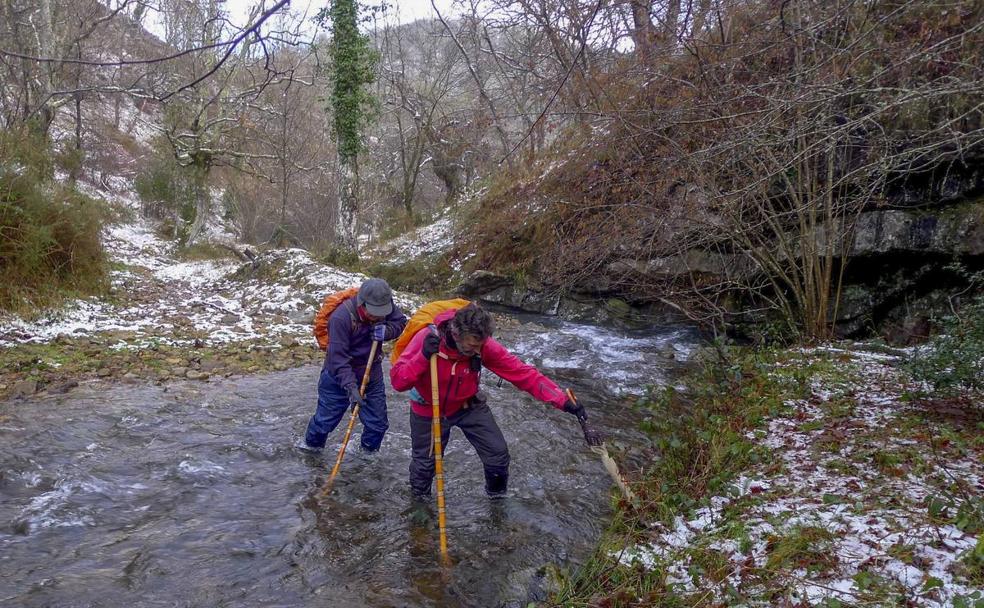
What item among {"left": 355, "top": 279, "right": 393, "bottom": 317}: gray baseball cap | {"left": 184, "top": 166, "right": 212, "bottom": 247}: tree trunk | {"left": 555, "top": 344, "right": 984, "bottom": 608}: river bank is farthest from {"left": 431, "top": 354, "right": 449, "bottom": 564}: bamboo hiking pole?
{"left": 184, "top": 166, "right": 212, "bottom": 247}: tree trunk

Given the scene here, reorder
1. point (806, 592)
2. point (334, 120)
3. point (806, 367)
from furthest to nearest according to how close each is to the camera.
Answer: point (334, 120)
point (806, 367)
point (806, 592)

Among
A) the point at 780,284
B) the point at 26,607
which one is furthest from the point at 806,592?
the point at 780,284

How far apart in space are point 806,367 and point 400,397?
5.53m

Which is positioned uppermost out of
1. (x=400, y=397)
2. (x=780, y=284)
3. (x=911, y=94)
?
(x=911, y=94)

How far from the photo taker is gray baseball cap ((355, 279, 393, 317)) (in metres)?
5.21

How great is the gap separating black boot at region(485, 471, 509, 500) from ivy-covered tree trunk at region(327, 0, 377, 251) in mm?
13742

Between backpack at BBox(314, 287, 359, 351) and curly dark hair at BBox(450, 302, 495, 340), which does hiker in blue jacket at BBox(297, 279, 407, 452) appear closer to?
backpack at BBox(314, 287, 359, 351)

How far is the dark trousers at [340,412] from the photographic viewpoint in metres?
5.80

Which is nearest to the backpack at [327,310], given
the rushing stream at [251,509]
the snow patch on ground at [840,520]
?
the rushing stream at [251,509]

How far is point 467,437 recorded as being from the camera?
195 inches

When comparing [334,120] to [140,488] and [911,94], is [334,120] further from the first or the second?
[911,94]

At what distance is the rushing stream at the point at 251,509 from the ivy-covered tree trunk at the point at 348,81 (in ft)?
36.6

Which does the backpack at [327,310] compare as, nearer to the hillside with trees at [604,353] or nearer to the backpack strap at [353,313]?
the backpack strap at [353,313]

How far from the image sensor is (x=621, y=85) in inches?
429
